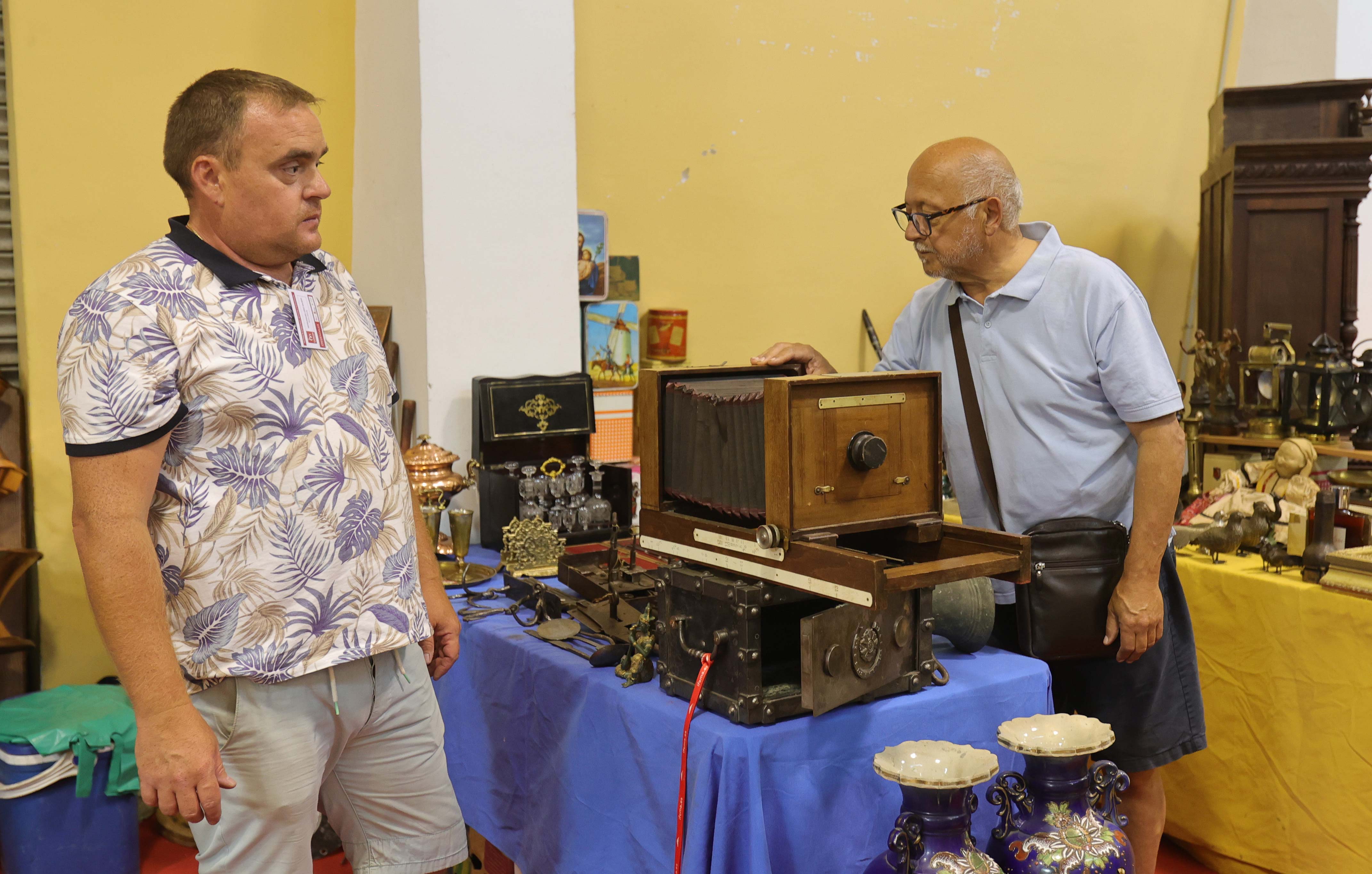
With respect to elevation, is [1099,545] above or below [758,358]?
below

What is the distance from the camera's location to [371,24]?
369cm

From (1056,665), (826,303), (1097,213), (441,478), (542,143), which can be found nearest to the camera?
(1056,665)

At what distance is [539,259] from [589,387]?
17.5 inches

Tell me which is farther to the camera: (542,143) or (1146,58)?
(1146,58)

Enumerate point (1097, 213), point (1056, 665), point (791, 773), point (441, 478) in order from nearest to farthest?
point (791, 773) → point (1056, 665) → point (441, 478) → point (1097, 213)

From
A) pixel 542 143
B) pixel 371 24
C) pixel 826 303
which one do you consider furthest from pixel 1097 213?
pixel 371 24

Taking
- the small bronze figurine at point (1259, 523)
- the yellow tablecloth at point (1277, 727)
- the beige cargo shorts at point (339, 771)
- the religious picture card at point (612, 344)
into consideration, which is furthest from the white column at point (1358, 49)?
the beige cargo shorts at point (339, 771)

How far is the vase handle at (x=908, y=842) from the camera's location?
65.1 inches

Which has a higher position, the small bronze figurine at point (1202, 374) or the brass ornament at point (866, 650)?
the small bronze figurine at point (1202, 374)

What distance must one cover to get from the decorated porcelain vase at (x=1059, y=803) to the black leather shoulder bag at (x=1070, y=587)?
496 mm

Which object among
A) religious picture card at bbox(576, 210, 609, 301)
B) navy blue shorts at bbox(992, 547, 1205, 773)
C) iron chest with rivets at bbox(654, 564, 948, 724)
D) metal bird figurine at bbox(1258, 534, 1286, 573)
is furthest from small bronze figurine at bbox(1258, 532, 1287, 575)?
religious picture card at bbox(576, 210, 609, 301)

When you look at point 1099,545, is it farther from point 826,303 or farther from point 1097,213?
point 1097,213

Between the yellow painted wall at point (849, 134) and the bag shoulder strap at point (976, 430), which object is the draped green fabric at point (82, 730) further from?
the yellow painted wall at point (849, 134)

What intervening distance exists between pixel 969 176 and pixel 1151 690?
1.20m
